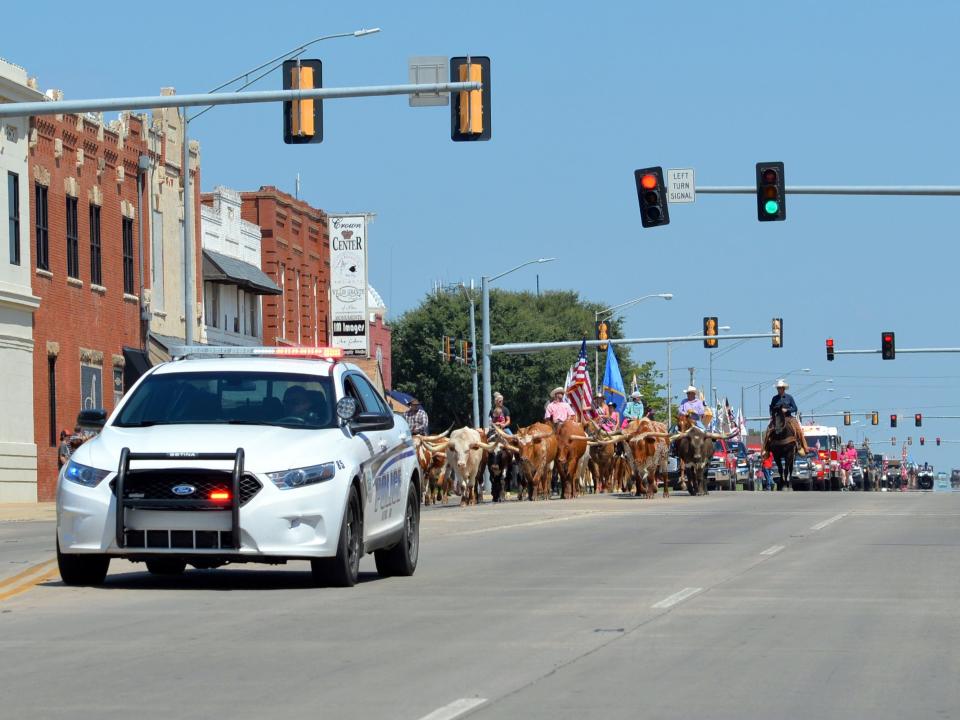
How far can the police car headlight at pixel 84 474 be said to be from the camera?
14.8 meters

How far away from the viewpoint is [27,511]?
123 feet

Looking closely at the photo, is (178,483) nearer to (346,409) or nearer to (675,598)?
(346,409)

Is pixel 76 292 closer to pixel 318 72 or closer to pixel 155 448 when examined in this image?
pixel 318 72

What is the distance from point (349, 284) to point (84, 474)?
51110mm

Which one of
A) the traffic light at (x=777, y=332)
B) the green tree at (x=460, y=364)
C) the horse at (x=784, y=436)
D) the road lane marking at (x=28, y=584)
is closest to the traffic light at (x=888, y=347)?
the traffic light at (x=777, y=332)

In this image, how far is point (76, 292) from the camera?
47562 millimetres

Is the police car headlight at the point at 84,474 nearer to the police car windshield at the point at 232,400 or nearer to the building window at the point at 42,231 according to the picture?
the police car windshield at the point at 232,400

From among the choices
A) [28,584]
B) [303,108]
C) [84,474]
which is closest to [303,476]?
[84,474]

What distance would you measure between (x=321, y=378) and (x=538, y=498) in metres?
25.9

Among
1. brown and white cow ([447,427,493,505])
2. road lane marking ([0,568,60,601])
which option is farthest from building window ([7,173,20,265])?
road lane marking ([0,568,60,601])

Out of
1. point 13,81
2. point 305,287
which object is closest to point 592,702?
point 13,81

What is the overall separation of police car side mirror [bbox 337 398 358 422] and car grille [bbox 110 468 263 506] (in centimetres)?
110

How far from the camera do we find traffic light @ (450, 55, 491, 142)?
2647 centimetres

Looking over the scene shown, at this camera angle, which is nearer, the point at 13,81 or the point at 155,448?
the point at 155,448
